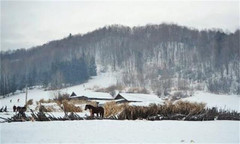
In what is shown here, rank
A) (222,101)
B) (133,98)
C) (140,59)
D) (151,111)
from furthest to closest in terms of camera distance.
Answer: (140,59) < (133,98) < (222,101) < (151,111)

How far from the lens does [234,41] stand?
140 meters

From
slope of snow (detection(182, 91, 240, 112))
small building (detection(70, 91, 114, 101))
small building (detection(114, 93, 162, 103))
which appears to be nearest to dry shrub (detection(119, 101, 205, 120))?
slope of snow (detection(182, 91, 240, 112))

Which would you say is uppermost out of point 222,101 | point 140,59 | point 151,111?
point 140,59

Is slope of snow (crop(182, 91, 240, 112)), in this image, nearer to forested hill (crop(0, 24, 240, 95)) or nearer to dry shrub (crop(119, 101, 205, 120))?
dry shrub (crop(119, 101, 205, 120))

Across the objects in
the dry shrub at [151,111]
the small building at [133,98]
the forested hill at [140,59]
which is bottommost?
the small building at [133,98]

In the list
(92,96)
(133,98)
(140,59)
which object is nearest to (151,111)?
(133,98)

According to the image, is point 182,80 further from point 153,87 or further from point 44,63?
point 44,63

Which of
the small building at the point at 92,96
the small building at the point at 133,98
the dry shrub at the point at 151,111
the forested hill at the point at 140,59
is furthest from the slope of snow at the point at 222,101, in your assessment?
the forested hill at the point at 140,59

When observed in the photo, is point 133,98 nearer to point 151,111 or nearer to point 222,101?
point 222,101

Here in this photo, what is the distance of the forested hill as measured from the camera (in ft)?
404

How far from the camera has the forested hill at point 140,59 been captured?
123 m

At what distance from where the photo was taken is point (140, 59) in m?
155

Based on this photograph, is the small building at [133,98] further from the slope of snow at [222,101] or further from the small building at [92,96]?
the slope of snow at [222,101]

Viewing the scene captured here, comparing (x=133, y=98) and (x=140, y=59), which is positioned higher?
(x=140, y=59)
